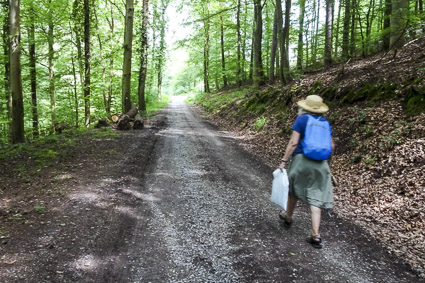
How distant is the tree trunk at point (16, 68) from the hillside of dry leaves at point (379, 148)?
7.72 m

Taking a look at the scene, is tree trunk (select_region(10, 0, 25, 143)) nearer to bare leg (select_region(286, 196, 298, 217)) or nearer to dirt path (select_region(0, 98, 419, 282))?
dirt path (select_region(0, 98, 419, 282))

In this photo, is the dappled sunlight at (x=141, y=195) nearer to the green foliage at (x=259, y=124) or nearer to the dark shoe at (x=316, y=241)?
the dark shoe at (x=316, y=241)

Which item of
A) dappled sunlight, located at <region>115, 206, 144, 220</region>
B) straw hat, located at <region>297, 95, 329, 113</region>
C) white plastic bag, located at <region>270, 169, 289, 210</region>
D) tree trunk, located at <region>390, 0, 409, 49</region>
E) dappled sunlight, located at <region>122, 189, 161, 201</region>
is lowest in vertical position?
dappled sunlight, located at <region>115, 206, 144, 220</region>

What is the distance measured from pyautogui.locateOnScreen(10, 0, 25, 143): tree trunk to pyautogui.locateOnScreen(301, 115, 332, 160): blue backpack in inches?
337

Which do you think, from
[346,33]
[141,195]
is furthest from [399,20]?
[141,195]

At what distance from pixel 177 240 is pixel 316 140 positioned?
234 cm

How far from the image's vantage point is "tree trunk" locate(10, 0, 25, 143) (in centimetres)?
771

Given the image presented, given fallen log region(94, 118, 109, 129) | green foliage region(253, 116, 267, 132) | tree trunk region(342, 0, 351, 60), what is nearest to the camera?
green foliage region(253, 116, 267, 132)

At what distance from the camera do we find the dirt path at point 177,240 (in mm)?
2955

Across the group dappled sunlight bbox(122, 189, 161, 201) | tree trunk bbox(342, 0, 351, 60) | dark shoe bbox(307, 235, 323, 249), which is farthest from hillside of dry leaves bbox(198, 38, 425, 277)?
tree trunk bbox(342, 0, 351, 60)

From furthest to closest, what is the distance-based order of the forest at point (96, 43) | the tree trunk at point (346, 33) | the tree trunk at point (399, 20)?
the tree trunk at point (346, 33) → the forest at point (96, 43) → the tree trunk at point (399, 20)

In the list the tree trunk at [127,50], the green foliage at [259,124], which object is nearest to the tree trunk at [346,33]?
the green foliage at [259,124]

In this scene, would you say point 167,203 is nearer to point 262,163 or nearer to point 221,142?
point 262,163

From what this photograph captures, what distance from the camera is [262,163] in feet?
25.8
